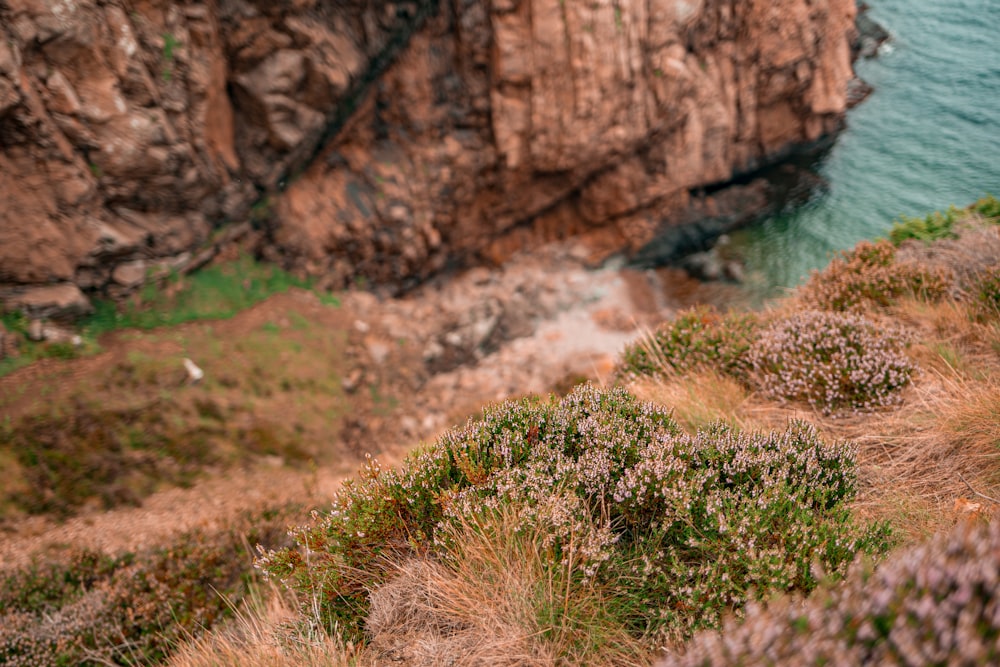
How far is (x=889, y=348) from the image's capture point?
18.8 feet

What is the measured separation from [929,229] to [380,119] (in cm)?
1281

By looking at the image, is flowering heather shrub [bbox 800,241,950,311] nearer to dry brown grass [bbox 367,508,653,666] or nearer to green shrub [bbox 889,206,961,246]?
green shrub [bbox 889,206,961,246]

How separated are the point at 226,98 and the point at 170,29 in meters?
1.87

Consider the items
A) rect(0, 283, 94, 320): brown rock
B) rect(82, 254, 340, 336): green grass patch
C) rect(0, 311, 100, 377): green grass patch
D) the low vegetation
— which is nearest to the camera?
the low vegetation

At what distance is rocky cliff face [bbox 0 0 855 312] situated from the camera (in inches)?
411

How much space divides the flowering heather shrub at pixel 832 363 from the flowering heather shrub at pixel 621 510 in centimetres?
148

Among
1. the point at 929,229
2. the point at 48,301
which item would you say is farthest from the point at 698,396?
the point at 48,301

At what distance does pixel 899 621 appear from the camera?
1.62 metres

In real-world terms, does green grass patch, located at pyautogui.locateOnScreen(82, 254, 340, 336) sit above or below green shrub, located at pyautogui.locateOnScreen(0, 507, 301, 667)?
above

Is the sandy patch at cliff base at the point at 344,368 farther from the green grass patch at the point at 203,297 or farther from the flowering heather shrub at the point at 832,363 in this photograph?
the flowering heather shrub at the point at 832,363

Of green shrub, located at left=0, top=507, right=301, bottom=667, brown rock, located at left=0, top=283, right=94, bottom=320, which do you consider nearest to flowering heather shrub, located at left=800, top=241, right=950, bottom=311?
green shrub, located at left=0, top=507, right=301, bottom=667

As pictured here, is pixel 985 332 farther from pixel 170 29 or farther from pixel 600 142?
pixel 170 29

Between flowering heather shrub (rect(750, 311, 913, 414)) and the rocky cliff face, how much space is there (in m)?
11.7

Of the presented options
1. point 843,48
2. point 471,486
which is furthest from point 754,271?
point 471,486
